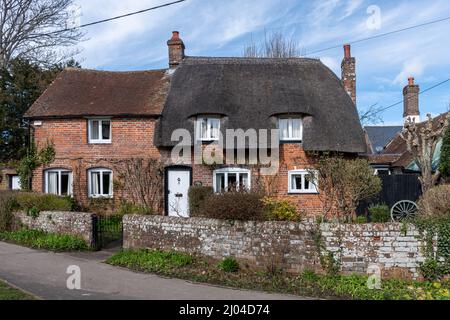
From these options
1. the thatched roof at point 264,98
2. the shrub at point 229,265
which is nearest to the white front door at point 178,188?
the thatched roof at point 264,98

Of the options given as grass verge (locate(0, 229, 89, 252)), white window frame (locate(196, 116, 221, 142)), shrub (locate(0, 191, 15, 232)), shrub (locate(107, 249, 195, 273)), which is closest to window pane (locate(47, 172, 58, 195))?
shrub (locate(0, 191, 15, 232))

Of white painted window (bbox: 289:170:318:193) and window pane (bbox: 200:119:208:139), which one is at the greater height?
window pane (bbox: 200:119:208:139)

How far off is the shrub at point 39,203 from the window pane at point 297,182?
9223 millimetres

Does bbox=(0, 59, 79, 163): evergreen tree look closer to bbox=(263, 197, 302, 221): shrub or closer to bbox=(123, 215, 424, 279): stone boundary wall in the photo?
bbox=(123, 215, 424, 279): stone boundary wall

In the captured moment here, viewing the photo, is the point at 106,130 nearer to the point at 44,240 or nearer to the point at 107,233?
the point at 107,233

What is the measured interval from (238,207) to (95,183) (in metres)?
11.7

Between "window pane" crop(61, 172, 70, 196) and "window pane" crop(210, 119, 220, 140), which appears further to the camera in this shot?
A: "window pane" crop(61, 172, 70, 196)

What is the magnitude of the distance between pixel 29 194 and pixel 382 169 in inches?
856

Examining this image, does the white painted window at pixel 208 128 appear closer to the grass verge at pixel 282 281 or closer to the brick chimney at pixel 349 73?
the brick chimney at pixel 349 73

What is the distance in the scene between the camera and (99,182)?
21.9m

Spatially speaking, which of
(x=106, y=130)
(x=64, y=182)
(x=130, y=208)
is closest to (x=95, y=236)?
(x=130, y=208)

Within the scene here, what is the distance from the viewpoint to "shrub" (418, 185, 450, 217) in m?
11.0

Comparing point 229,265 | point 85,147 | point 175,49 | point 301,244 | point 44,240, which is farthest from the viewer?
point 175,49

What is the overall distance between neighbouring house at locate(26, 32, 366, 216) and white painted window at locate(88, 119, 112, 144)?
5 cm
